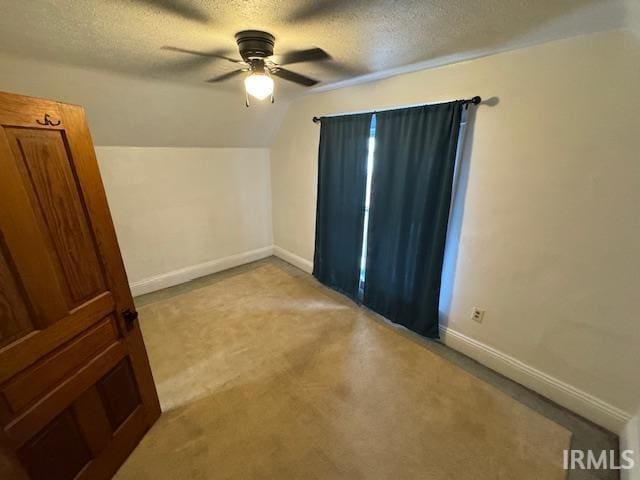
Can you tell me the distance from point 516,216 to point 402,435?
5.15 ft

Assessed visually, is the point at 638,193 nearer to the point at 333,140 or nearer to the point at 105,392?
the point at 333,140

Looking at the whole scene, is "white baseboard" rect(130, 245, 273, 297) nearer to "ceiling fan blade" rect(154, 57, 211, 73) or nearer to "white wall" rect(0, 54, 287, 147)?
"white wall" rect(0, 54, 287, 147)

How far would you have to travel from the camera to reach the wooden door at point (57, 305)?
94 cm

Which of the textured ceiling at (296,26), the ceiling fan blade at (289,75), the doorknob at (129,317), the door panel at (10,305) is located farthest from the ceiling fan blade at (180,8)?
the doorknob at (129,317)

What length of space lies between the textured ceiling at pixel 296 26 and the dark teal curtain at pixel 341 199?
0.88m

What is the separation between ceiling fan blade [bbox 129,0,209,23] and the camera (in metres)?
1.08

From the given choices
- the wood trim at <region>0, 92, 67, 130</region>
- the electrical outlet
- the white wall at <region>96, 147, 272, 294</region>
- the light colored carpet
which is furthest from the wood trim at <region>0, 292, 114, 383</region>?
the electrical outlet

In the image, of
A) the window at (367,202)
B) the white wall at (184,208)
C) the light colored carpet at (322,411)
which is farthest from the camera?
the white wall at (184,208)

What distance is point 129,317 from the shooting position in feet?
4.69

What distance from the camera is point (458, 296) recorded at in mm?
2205

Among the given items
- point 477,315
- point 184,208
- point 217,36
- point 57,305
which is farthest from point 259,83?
point 184,208

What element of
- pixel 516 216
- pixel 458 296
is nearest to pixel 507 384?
pixel 458 296

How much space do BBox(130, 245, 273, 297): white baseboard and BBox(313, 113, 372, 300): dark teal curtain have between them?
1208 millimetres

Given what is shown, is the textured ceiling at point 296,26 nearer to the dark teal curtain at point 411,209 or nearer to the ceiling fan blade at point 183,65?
the ceiling fan blade at point 183,65
